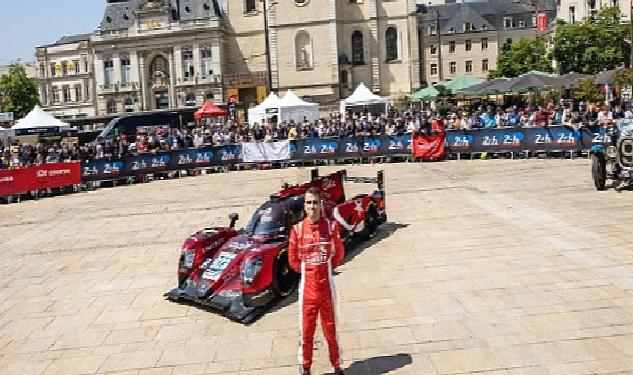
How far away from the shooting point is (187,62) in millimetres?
75938

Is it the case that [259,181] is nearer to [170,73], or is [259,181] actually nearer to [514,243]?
[514,243]

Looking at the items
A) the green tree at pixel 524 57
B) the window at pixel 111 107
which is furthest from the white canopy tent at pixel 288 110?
the window at pixel 111 107

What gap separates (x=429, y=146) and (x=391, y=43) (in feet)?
148

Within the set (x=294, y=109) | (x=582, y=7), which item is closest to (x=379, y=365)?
(x=294, y=109)

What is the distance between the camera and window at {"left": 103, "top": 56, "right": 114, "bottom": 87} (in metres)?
77.4

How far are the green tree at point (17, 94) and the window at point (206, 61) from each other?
35053 millimetres

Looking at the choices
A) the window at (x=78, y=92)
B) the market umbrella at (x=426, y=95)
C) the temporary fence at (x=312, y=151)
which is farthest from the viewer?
the window at (x=78, y=92)

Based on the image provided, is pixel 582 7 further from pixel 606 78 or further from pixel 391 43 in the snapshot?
pixel 606 78

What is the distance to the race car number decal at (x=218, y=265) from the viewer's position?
10.2m

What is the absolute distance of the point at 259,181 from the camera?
2620 cm

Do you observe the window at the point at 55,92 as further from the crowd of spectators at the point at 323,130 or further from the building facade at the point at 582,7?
the crowd of spectators at the point at 323,130

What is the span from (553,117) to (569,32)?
25.5 m

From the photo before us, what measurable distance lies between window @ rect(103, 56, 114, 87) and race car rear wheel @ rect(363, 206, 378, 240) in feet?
226

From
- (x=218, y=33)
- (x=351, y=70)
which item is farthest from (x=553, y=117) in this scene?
(x=218, y=33)
